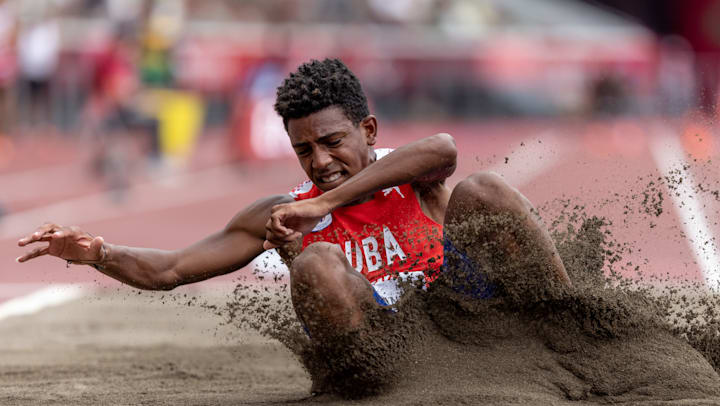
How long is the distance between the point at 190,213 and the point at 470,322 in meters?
10.4

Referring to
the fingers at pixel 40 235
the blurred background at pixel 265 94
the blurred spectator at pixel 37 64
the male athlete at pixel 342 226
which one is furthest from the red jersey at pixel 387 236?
the blurred spectator at pixel 37 64

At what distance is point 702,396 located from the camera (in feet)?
11.8

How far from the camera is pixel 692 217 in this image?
23.5 feet

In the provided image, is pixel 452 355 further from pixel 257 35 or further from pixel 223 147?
pixel 257 35

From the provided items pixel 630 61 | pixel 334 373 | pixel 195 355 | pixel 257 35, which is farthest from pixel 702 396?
pixel 630 61

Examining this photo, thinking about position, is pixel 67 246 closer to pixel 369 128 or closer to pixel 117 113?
pixel 369 128

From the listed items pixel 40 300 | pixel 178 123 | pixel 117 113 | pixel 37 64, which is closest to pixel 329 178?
pixel 40 300

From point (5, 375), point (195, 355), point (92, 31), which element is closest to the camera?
point (5, 375)

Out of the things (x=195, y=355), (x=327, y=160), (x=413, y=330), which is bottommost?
(x=195, y=355)

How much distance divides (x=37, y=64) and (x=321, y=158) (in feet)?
53.5

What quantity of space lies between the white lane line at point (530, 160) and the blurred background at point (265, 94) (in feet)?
0.35

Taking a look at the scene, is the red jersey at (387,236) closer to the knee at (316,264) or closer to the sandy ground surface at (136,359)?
the knee at (316,264)

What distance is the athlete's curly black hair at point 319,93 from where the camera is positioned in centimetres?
401

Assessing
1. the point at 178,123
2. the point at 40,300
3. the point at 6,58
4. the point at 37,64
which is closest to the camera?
the point at 40,300
